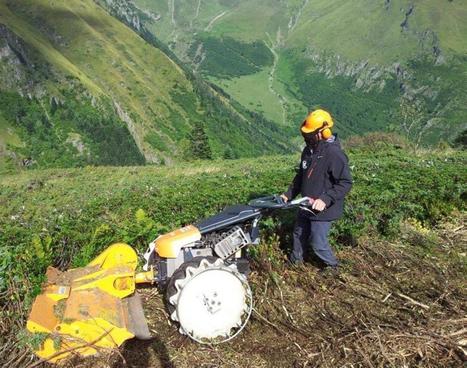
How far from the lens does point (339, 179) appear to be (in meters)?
6.09

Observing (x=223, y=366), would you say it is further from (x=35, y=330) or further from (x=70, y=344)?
(x=35, y=330)

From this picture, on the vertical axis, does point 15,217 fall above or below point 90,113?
above

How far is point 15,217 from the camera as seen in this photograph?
664cm

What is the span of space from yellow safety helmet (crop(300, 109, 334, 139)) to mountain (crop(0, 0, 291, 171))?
108546 mm

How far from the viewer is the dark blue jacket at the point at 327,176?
239 inches

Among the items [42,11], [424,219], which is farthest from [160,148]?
[424,219]

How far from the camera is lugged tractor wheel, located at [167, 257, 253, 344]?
202 inches

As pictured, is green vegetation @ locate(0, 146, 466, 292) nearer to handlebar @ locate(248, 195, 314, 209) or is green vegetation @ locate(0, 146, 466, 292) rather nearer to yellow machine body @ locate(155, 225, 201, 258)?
yellow machine body @ locate(155, 225, 201, 258)

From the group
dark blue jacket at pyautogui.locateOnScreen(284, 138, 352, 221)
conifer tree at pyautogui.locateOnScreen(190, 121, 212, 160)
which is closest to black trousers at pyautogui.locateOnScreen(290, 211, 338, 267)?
dark blue jacket at pyautogui.locateOnScreen(284, 138, 352, 221)

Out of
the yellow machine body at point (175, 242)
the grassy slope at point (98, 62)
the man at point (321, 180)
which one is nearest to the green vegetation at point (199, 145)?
the man at point (321, 180)

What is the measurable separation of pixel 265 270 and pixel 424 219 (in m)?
3.81

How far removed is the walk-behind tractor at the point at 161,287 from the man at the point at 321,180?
1.91ft

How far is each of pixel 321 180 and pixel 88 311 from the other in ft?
11.3

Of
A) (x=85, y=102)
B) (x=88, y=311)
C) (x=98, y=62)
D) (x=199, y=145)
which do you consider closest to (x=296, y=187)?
(x=88, y=311)
